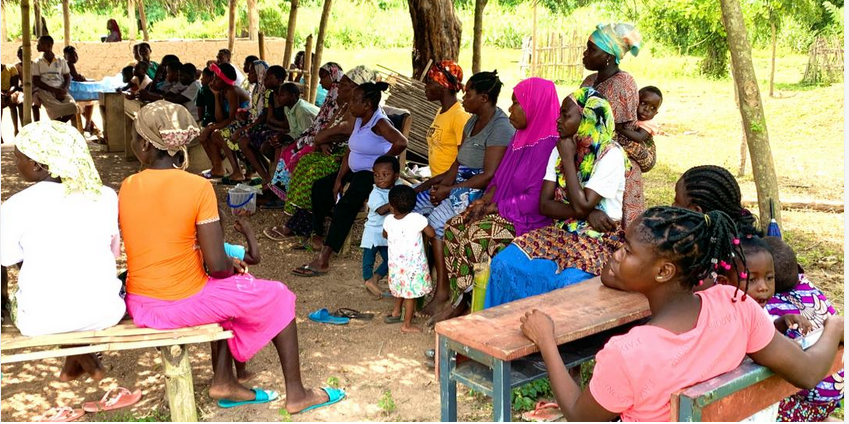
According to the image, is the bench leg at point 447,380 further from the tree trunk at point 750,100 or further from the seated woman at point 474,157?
the tree trunk at point 750,100

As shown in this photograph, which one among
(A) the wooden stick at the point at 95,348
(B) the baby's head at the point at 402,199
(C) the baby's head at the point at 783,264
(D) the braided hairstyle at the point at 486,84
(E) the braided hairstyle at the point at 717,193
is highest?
(D) the braided hairstyle at the point at 486,84

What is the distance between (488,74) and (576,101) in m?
1.07

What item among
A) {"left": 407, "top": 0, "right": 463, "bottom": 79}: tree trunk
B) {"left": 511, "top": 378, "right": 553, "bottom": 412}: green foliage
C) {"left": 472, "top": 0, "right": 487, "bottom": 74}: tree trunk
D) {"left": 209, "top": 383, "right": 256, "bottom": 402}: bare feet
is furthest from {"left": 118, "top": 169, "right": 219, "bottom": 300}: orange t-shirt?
{"left": 472, "top": 0, "right": 487, "bottom": 74}: tree trunk

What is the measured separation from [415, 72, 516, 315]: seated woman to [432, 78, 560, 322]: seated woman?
236 mm

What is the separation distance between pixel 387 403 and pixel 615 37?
256 cm

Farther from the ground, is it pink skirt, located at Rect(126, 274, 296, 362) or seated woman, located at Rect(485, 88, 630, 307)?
seated woman, located at Rect(485, 88, 630, 307)

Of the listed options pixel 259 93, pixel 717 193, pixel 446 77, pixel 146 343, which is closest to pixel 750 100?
pixel 717 193

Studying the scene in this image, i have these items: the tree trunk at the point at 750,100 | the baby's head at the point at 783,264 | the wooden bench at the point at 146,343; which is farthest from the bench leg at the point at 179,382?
the tree trunk at the point at 750,100

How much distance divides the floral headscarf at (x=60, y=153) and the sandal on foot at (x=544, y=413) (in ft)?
7.21

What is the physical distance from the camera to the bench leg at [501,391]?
2.84 metres

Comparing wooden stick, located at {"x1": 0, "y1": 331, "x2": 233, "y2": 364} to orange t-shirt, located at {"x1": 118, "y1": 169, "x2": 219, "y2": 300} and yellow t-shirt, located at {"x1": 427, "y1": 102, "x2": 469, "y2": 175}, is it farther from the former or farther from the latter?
yellow t-shirt, located at {"x1": 427, "y1": 102, "x2": 469, "y2": 175}

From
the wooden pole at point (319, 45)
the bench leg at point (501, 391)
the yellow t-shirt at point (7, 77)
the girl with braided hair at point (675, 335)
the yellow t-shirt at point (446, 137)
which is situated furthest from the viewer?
the yellow t-shirt at point (7, 77)

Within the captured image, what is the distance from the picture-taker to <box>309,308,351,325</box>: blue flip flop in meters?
5.11

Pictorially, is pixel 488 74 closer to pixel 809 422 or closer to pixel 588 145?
pixel 588 145
